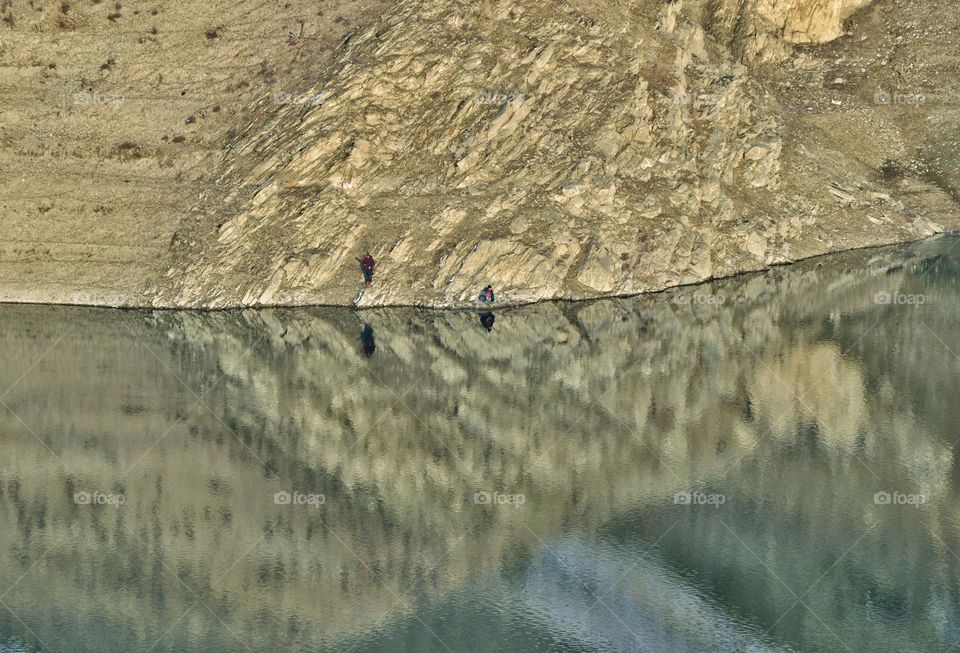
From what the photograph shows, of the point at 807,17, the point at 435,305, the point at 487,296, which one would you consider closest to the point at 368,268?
the point at 435,305

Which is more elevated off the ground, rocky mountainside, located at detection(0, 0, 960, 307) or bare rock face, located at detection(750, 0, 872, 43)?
bare rock face, located at detection(750, 0, 872, 43)

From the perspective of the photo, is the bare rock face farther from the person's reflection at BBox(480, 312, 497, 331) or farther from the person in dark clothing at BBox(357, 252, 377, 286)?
the person in dark clothing at BBox(357, 252, 377, 286)

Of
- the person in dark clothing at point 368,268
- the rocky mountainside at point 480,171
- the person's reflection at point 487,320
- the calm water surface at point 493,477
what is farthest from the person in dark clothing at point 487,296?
the person in dark clothing at point 368,268

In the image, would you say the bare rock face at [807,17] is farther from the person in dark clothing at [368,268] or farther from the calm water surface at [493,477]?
the person in dark clothing at [368,268]

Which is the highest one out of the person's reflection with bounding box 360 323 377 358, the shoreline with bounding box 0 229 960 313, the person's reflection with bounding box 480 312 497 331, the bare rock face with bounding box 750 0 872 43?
the bare rock face with bounding box 750 0 872 43

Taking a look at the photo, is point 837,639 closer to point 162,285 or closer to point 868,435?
point 868,435

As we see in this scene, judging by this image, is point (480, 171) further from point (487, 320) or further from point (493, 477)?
point (493, 477)

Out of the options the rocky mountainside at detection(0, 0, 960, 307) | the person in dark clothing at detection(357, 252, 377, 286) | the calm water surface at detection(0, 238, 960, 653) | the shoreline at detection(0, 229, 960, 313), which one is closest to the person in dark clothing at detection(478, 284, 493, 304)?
the shoreline at detection(0, 229, 960, 313)
